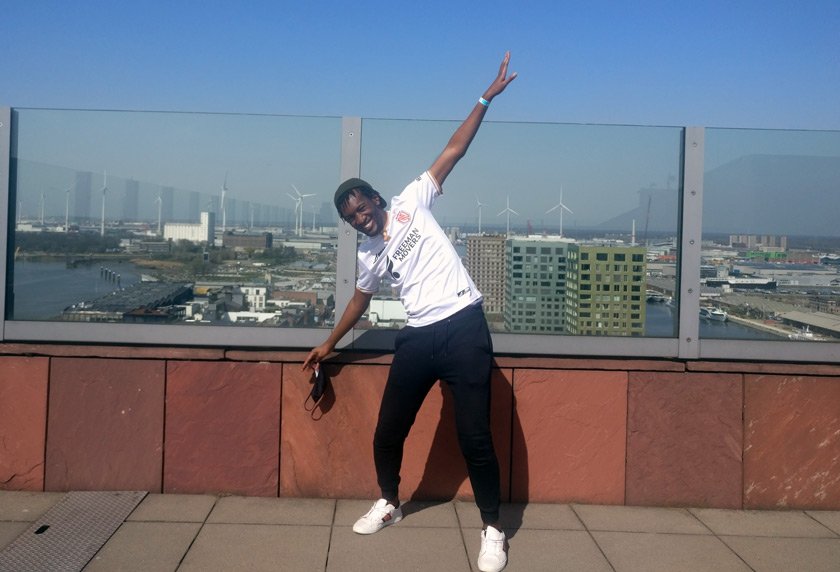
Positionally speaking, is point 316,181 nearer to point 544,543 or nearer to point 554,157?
point 554,157

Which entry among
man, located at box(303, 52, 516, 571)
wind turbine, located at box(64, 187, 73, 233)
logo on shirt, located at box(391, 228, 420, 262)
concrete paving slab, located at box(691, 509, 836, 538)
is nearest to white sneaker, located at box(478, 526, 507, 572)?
man, located at box(303, 52, 516, 571)

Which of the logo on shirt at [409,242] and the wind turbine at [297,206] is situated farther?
the wind turbine at [297,206]

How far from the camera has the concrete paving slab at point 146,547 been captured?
13.1ft

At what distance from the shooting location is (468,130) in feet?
14.3

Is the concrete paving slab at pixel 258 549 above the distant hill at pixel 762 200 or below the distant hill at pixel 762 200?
below

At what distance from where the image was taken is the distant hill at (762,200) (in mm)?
5031

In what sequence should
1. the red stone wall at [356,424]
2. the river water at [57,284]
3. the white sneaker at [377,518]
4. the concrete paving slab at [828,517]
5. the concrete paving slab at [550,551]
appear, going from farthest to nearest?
the river water at [57,284]
the red stone wall at [356,424]
the concrete paving slab at [828,517]
the white sneaker at [377,518]
the concrete paving slab at [550,551]

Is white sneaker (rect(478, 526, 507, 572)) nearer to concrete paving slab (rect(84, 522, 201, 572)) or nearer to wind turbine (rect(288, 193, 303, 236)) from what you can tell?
concrete paving slab (rect(84, 522, 201, 572))

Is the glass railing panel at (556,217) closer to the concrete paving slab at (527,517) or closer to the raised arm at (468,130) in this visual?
the raised arm at (468,130)

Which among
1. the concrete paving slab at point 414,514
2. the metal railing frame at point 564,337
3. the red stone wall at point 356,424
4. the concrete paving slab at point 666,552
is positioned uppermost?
the metal railing frame at point 564,337

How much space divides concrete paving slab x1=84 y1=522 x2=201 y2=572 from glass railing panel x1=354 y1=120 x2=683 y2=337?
1.61m

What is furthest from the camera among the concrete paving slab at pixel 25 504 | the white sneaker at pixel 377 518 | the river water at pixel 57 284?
the river water at pixel 57 284

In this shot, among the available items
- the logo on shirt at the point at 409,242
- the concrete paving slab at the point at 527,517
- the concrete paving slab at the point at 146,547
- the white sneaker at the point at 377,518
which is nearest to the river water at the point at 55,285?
the concrete paving slab at the point at 146,547

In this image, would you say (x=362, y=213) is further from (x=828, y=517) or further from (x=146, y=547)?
(x=828, y=517)
